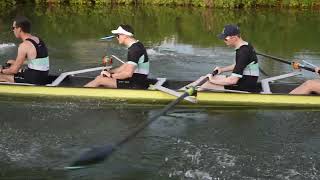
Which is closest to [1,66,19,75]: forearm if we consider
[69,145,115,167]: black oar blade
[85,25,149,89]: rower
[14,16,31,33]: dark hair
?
[14,16,31,33]: dark hair

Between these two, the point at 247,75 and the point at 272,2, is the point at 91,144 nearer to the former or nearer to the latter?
the point at 247,75

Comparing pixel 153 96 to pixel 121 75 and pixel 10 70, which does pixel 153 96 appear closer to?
pixel 121 75

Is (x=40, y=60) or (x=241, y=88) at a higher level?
(x=40, y=60)

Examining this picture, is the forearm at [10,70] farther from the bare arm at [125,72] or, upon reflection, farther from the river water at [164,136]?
the bare arm at [125,72]

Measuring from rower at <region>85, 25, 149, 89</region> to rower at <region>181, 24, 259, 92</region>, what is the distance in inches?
50.9

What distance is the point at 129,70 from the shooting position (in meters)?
10.8

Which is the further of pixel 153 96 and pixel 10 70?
pixel 10 70

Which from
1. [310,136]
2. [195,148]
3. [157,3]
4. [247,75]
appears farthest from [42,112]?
[157,3]

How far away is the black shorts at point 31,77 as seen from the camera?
36.2ft

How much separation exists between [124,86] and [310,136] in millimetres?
3963

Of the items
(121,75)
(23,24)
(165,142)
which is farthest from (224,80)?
(23,24)

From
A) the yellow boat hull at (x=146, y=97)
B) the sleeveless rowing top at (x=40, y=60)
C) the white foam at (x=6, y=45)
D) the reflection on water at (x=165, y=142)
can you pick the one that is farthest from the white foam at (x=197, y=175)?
the white foam at (x=6, y=45)

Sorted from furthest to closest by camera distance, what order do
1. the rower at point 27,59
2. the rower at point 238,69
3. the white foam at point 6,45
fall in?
the white foam at point 6,45 → the rower at point 27,59 → the rower at point 238,69

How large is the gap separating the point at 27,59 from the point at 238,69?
14.3 feet
